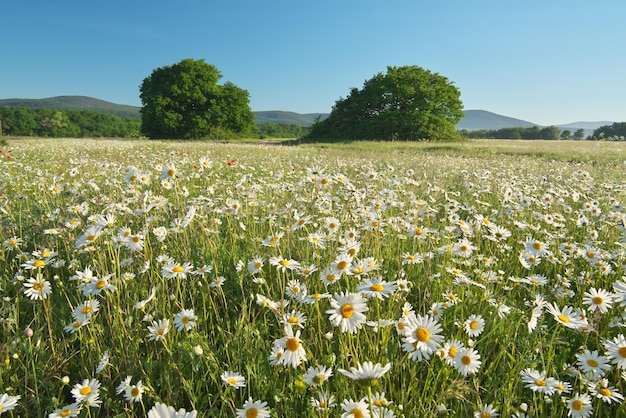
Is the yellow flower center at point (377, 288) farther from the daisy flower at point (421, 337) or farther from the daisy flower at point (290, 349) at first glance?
the daisy flower at point (290, 349)

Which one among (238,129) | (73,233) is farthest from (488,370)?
(238,129)

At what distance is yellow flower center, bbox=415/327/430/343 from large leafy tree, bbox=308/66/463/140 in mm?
41217

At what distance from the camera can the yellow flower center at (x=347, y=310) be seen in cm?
132

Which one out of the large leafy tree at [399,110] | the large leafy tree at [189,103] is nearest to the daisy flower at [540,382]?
the large leafy tree at [399,110]

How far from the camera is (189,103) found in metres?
52.0

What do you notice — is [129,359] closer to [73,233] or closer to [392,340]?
[392,340]

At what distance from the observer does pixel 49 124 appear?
85938 millimetres

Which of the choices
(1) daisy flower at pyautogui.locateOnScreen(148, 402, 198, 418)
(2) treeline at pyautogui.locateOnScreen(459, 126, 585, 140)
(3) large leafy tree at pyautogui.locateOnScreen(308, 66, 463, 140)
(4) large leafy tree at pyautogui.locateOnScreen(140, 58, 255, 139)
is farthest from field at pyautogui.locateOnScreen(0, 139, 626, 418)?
(2) treeline at pyautogui.locateOnScreen(459, 126, 585, 140)

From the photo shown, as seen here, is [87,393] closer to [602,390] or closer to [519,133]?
[602,390]

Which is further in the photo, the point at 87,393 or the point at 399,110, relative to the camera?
the point at 399,110

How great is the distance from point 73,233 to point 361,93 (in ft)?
161

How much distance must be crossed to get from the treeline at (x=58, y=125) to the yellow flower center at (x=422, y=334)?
297ft

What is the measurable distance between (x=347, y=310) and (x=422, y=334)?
1.04 ft

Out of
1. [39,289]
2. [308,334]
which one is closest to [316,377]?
[308,334]
